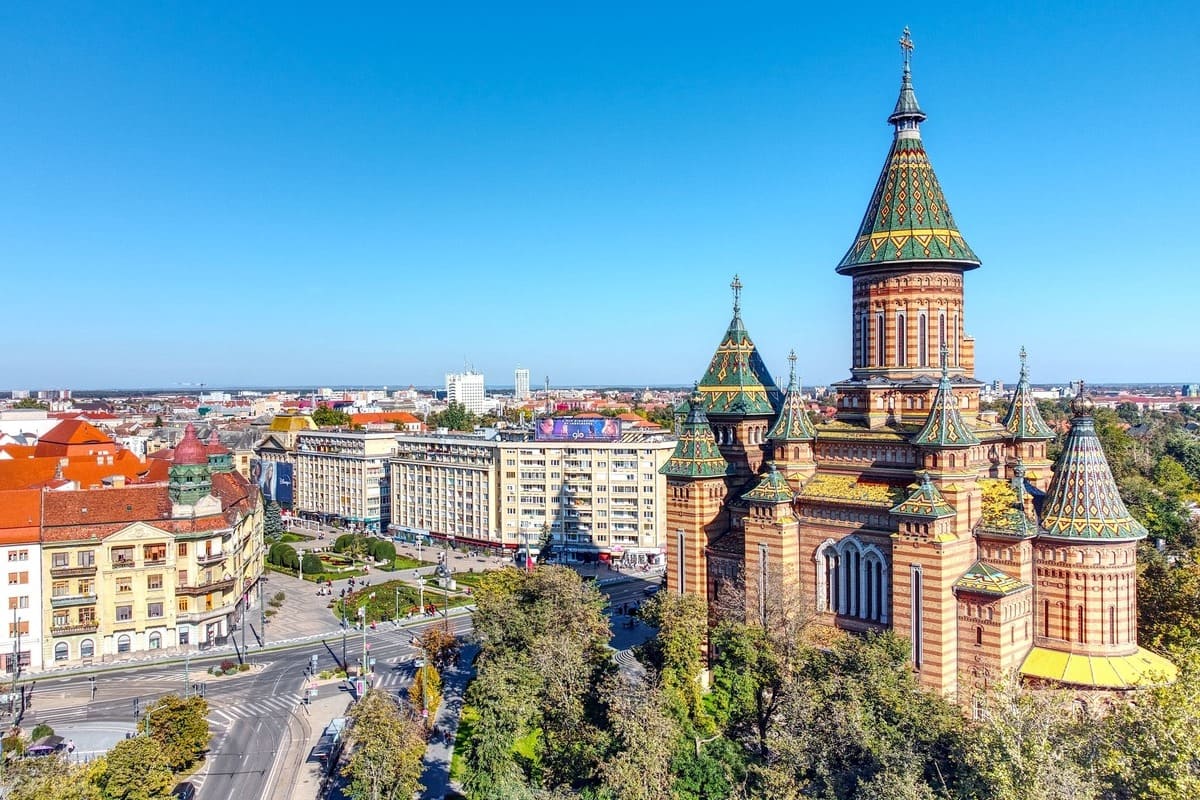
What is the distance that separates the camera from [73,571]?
62.6m

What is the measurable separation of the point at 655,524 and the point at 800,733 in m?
64.4

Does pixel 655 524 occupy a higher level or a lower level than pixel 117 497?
lower

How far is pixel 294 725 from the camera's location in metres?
51.6

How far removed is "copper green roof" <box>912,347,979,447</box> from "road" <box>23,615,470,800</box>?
38.2 metres

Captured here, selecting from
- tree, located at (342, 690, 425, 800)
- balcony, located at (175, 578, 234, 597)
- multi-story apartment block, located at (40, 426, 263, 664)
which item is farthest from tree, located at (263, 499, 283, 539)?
tree, located at (342, 690, 425, 800)

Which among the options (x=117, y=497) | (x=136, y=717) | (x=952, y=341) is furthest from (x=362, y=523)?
(x=952, y=341)

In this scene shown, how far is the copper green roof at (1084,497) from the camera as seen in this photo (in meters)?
42.8

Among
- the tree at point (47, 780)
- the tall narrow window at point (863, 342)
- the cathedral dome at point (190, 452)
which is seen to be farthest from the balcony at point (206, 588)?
the tall narrow window at point (863, 342)

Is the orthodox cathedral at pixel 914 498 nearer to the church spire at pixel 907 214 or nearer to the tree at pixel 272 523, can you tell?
the church spire at pixel 907 214

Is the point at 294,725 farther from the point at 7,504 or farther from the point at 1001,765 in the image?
the point at 1001,765

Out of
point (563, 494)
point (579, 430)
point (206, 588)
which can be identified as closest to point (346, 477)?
point (563, 494)

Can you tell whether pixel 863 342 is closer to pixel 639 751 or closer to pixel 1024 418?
pixel 1024 418

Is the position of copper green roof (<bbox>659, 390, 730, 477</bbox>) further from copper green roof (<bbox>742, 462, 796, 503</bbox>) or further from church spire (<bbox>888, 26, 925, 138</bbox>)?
church spire (<bbox>888, 26, 925, 138</bbox>)

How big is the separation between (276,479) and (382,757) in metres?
110
